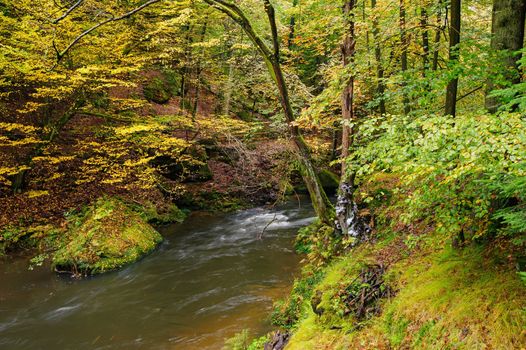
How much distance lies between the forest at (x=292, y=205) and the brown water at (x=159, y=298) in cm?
6

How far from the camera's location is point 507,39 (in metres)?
4.25

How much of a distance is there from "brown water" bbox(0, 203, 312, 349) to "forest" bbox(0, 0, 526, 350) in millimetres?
57

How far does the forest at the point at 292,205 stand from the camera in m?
3.51

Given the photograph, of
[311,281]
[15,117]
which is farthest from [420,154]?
[15,117]

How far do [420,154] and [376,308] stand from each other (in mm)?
2254

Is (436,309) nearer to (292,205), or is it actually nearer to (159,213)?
(159,213)

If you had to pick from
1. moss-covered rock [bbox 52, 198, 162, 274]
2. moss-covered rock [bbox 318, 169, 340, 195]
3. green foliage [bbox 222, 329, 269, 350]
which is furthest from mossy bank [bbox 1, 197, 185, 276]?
moss-covered rock [bbox 318, 169, 340, 195]

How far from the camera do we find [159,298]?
843 cm

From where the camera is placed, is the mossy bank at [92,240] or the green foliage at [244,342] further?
the mossy bank at [92,240]

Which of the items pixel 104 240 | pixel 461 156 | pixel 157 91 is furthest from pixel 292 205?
pixel 461 156

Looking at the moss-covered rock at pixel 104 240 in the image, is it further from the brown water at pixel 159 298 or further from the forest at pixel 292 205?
the brown water at pixel 159 298

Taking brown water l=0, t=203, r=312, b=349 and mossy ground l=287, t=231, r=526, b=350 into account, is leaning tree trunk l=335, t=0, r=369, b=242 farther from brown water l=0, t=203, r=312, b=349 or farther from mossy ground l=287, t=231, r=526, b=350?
mossy ground l=287, t=231, r=526, b=350

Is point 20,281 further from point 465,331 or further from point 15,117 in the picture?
point 465,331

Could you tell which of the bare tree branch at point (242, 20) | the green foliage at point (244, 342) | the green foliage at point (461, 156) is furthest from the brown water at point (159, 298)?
the green foliage at point (461, 156)
